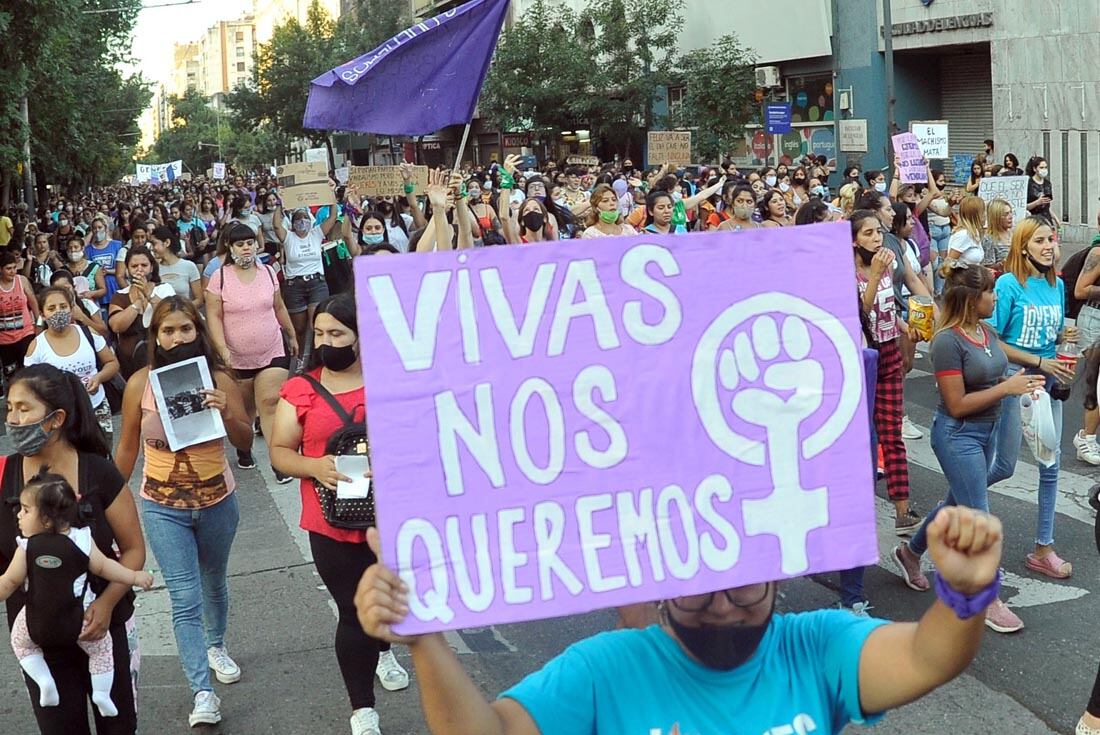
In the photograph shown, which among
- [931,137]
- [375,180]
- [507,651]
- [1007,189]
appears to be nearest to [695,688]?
[507,651]

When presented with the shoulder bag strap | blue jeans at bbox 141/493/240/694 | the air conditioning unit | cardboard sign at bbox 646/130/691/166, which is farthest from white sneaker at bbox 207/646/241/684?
the air conditioning unit

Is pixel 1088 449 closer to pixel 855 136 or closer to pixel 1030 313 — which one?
pixel 1030 313

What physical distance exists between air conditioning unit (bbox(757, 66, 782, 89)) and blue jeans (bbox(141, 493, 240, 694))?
30980 mm

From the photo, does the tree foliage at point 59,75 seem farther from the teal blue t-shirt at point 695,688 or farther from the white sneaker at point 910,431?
the teal blue t-shirt at point 695,688

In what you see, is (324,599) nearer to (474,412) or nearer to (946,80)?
(474,412)

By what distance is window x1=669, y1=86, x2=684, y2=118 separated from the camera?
38219 millimetres

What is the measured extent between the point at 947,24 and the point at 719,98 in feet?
26.2

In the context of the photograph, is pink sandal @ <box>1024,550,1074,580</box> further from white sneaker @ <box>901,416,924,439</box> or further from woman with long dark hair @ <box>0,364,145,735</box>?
woman with long dark hair @ <box>0,364,145,735</box>

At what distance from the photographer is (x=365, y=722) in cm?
511

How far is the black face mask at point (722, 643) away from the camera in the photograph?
2586 mm

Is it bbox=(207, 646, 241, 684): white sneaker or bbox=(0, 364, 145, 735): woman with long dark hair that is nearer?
bbox=(0, 364, 145, 735): woman with long dark hair

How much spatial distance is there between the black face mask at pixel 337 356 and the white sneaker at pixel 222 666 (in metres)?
1.70

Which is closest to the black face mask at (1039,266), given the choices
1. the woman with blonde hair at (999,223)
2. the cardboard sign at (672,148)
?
the woman with blonde hair at (999,223)

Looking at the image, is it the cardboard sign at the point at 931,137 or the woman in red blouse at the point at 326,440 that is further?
the cardboard sign at the point at 931,137
